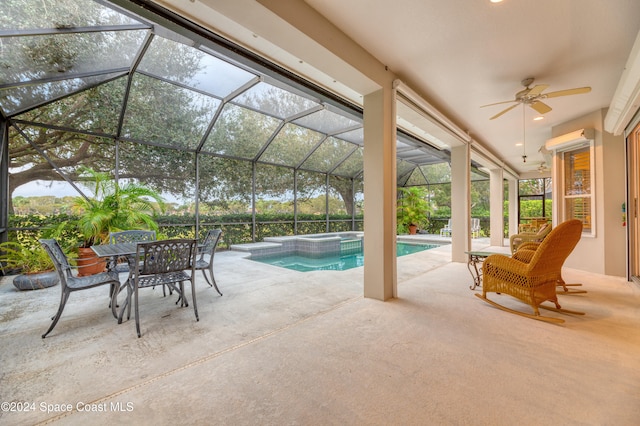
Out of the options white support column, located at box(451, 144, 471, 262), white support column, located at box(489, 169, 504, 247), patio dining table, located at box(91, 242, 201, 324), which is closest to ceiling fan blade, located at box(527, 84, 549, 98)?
white support column, located at box(451, 144, 471, 262)

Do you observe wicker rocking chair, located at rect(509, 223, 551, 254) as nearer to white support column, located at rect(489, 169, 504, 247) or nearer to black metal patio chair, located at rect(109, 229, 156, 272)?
white support column, located at rect(489, 169, 504, 247)

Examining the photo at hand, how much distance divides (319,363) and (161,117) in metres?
6.03

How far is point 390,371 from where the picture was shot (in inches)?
73.0

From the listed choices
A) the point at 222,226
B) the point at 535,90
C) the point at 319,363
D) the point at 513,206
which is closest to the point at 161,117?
the point at 222,226

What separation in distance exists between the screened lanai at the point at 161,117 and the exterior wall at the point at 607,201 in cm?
332

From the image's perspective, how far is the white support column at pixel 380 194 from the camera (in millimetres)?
3354

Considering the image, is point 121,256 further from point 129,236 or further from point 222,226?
point 222,226

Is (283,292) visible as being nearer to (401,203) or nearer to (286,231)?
(286,231)

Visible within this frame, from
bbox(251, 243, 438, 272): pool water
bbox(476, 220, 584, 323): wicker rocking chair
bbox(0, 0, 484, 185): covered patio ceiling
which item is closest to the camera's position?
bbox(476, 220, 584, 323): wicker rocking chair

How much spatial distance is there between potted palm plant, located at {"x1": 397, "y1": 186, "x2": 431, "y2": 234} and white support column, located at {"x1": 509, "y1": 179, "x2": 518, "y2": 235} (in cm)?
327

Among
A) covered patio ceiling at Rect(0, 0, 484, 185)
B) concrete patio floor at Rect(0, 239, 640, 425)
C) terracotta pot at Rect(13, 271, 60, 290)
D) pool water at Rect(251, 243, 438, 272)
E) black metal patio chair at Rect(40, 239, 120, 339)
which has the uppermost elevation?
covered patio ceiling at Rect(0, 0, 484, 185)

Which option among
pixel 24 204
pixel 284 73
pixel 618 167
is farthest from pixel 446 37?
pixel 24 204

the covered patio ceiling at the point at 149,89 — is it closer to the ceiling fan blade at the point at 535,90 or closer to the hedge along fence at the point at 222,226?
the hedge along fence at the point at 222,226

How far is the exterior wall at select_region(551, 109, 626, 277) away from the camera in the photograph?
14.8ft
